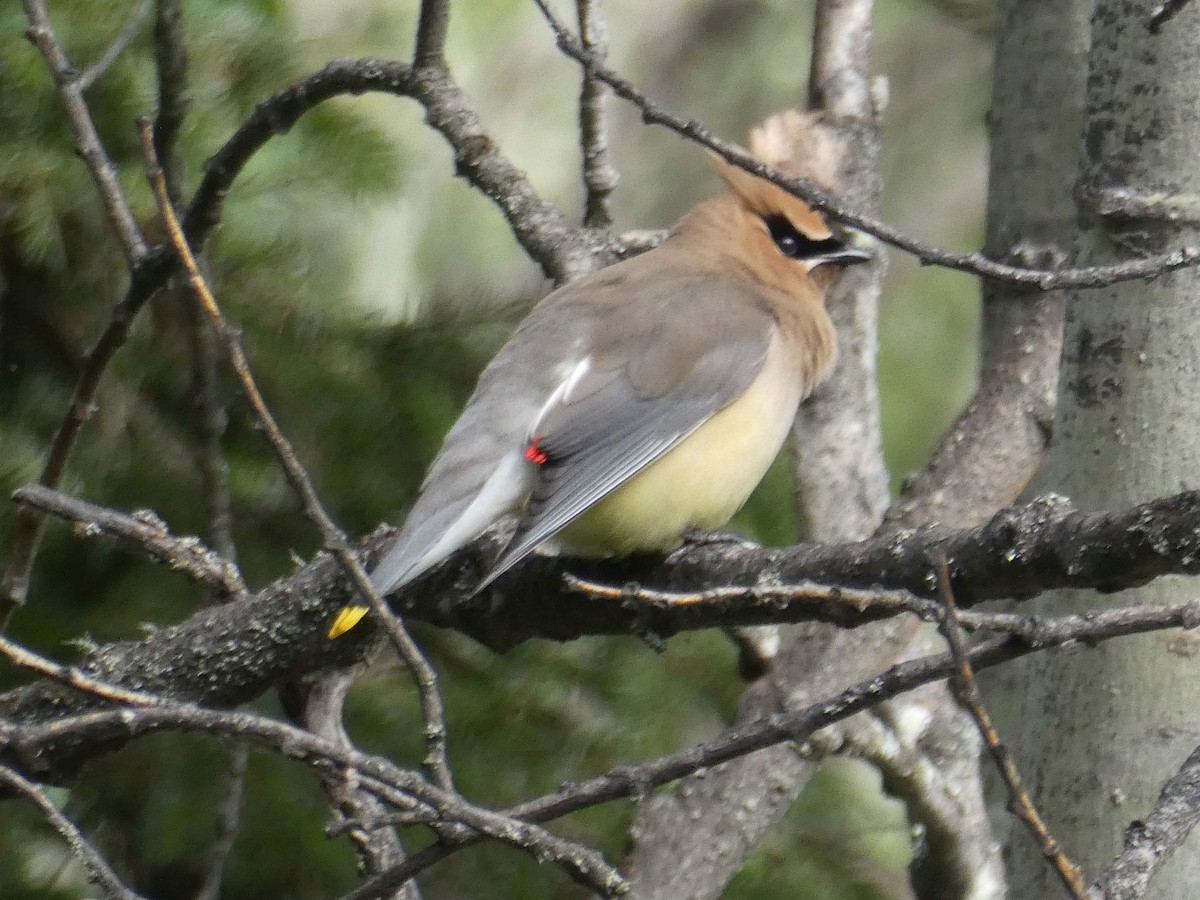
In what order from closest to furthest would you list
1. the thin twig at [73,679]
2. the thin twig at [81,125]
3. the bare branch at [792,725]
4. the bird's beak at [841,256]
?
the bare branch at [792,725], the thin twig at [73,679], the thin twig at [81,125], the bird's beak at [841,256]

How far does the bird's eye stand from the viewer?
4141 millimetres

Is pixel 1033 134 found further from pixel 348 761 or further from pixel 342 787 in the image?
pixel 348 761

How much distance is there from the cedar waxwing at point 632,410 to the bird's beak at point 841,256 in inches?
2.4

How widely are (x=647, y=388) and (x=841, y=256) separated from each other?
32.2 inches

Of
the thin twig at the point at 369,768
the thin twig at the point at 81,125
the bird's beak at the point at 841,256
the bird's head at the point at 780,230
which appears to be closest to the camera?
the thin twig at the point at 369,768

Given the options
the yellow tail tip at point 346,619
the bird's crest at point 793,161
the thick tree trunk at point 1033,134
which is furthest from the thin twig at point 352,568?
the thick tree trunk at point 1033,134

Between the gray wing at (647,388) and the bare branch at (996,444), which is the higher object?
the gray wing at (647,388)

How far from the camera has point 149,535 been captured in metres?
2.98

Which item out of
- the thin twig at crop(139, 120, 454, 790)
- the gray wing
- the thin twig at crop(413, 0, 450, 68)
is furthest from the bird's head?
the thin twig at crop(139, 120, 454, 790)

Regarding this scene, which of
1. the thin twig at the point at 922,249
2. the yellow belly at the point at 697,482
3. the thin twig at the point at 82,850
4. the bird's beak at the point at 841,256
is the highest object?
the thin twig at the point at 922,249

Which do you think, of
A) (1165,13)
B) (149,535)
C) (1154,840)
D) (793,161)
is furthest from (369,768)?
(793,161)

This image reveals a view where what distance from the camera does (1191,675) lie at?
8.37ft

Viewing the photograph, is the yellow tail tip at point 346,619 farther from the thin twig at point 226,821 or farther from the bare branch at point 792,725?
the bare branch at point 792,725

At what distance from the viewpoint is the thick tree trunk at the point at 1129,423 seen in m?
2.56
